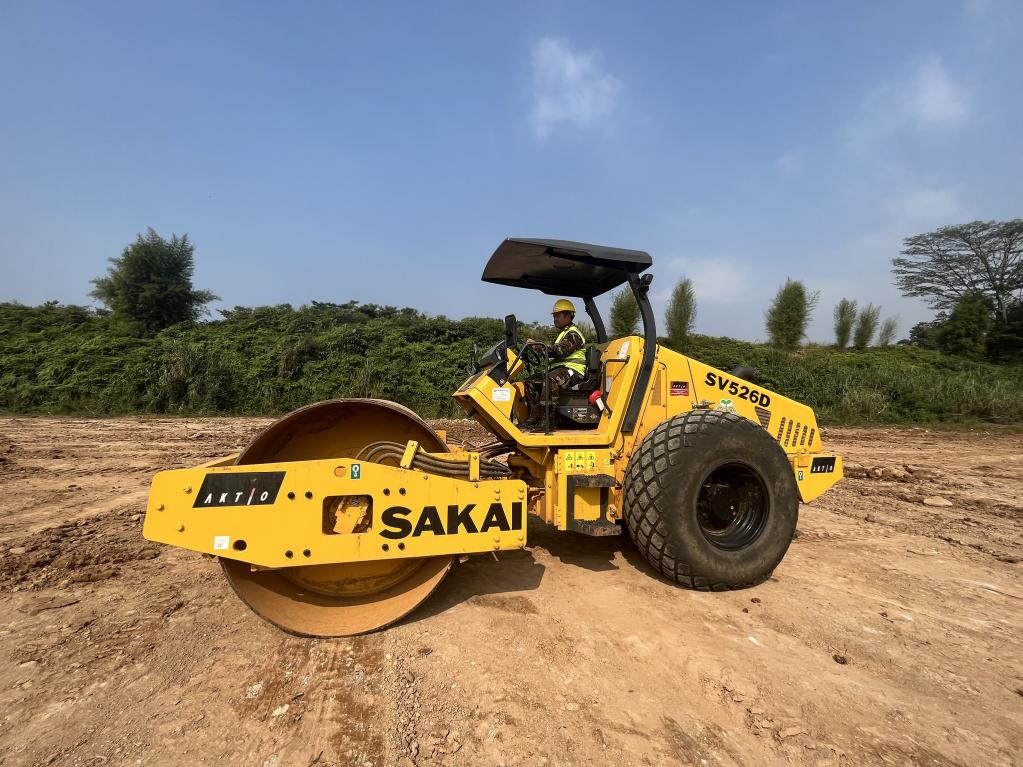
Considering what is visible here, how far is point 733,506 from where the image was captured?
3490 mm

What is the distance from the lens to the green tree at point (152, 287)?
19219 mm

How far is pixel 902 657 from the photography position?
253 cm

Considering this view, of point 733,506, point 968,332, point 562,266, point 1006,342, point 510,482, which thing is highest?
point 968,332

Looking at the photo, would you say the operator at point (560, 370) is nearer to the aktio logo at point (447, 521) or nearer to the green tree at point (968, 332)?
the aktio logo at point (447, 521)

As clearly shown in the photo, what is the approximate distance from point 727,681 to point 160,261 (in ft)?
81.3

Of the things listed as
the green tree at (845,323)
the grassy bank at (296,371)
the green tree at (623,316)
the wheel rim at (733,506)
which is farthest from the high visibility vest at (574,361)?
the green tree at (845,323)

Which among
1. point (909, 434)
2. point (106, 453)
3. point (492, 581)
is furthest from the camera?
point (909, 434)

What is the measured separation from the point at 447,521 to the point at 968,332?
106ft

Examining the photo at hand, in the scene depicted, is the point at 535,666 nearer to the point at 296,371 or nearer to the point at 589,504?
the point at 589,504

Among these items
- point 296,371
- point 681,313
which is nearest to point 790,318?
point 681,313

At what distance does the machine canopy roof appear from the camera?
138 inches

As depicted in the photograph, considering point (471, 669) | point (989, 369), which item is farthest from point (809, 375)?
point (471, 669)

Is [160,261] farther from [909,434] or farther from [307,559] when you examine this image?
[909,434]

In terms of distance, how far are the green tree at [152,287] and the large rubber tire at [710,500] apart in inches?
833
